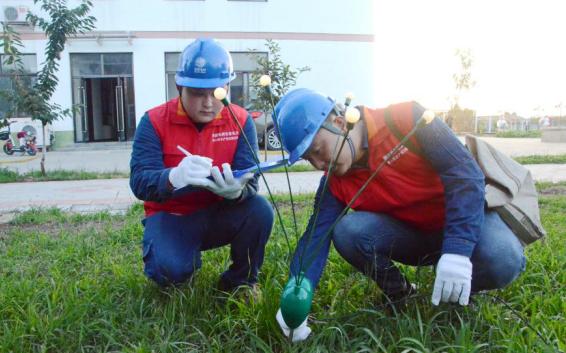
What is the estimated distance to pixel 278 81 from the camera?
718cm

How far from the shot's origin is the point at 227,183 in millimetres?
1929

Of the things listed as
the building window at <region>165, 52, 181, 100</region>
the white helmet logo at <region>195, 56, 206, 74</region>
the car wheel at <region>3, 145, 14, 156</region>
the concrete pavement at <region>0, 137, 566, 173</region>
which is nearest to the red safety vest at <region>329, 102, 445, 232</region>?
the white helmet logo at <region>195, 56, 206, 74</region>

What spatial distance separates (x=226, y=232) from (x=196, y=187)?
10.5 inches

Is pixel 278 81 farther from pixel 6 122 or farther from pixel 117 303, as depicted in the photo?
pixel 117 303

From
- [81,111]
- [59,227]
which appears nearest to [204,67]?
[59,227]

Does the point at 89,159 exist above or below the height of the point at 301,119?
below

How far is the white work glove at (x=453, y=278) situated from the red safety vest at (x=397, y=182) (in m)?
0.32

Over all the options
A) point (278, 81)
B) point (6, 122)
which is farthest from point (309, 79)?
point (6, 122)

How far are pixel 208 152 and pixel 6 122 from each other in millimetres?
4768

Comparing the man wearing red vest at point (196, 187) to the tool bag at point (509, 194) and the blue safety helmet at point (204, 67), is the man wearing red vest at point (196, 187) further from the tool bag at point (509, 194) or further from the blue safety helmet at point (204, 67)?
the tool bag at point (509, 194)

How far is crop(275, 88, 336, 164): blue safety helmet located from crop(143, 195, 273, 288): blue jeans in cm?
68

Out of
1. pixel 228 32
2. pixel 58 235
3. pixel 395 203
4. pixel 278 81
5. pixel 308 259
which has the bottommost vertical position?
pixel 58 235

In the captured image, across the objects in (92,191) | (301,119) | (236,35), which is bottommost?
(92,191)

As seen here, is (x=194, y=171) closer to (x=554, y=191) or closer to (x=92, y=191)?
(x=554, y=191)
